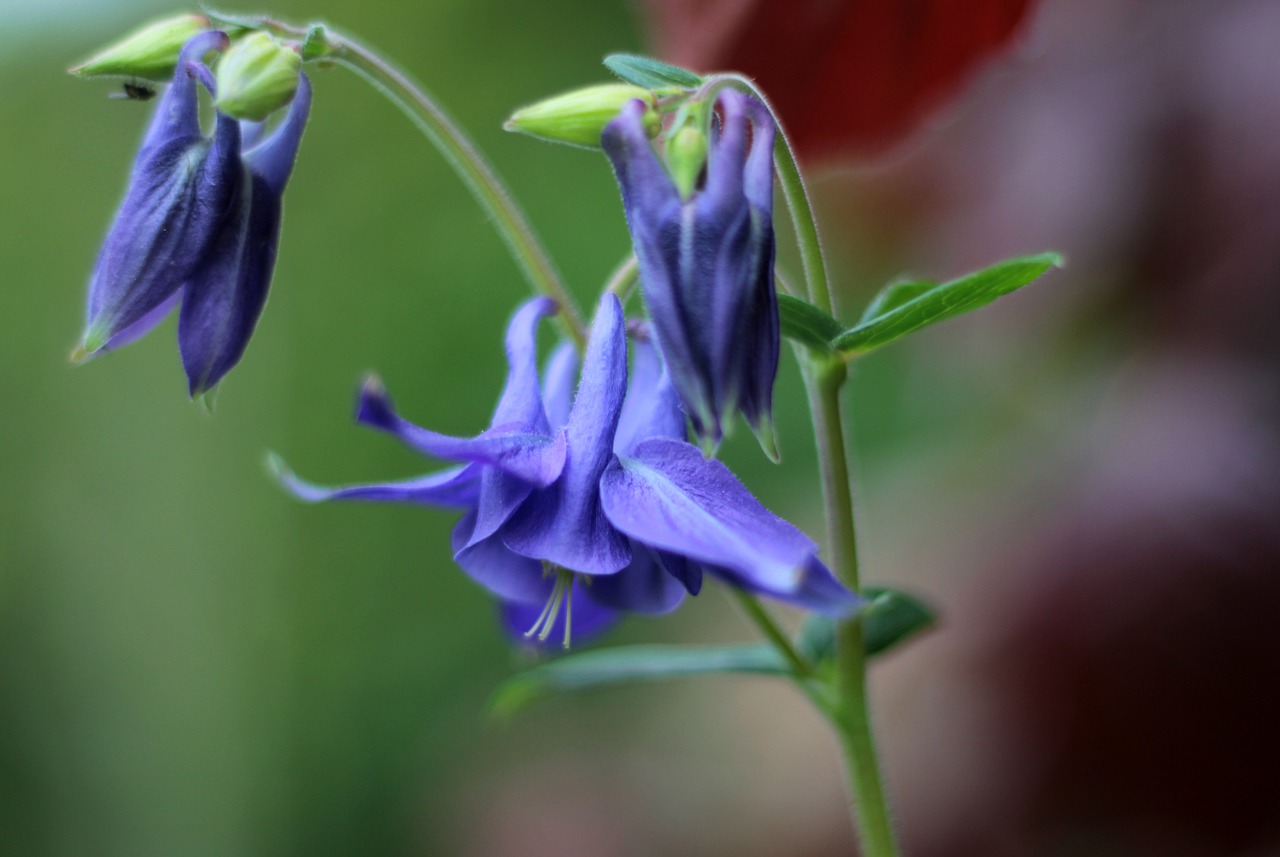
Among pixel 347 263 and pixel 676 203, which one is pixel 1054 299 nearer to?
pixel 676 203

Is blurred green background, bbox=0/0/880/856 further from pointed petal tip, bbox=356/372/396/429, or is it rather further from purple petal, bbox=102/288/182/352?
pointed petal tip, bbox=356/372/396/429

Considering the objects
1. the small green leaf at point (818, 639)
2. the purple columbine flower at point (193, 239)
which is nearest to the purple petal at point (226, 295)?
the purple columbine flower at point (193, 239)

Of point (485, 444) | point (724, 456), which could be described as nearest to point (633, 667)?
point (485, 444)

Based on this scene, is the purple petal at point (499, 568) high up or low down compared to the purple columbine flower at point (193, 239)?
down

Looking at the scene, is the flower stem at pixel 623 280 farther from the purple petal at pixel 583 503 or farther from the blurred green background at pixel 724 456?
the blurred green background at pixel 724 456

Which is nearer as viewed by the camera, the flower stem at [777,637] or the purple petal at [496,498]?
the purple petal at [496,498]

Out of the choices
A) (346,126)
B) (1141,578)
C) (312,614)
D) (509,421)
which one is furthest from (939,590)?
(346,126)
